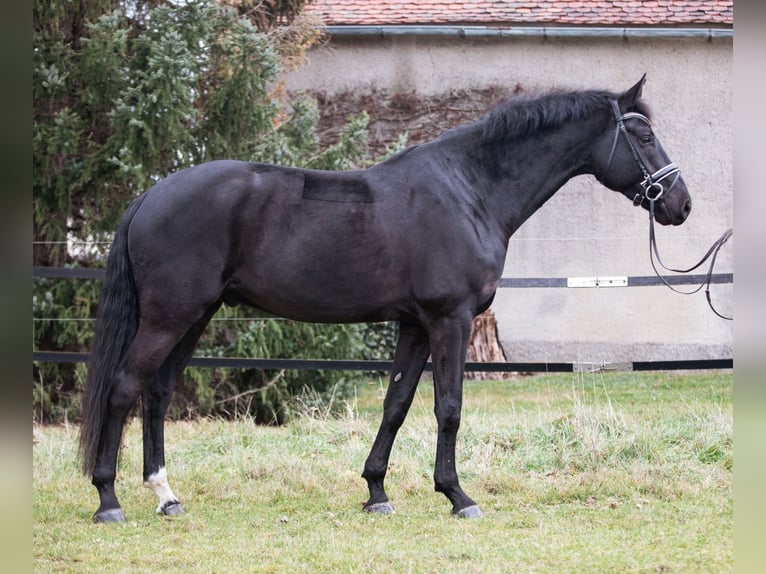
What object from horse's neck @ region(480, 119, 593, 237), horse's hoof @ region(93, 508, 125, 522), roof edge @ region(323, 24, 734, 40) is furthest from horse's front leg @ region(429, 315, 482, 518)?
roof edge @ region(323, 24, 734, 40)

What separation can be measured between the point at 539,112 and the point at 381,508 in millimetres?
2584

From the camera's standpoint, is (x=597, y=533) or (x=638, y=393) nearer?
(x=597, y=533)

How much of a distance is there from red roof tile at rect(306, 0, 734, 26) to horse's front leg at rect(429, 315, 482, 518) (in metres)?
8.33

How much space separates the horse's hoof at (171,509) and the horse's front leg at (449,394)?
1.56 metres

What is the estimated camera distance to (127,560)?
4.06 metres

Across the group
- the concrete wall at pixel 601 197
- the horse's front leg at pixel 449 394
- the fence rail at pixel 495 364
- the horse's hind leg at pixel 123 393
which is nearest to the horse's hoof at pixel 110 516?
the horse's hind leg at pixel 123 393

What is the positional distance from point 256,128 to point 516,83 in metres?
4.79

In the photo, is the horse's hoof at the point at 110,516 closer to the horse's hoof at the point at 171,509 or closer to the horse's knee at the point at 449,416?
the horse's hoof at the point at 171,509

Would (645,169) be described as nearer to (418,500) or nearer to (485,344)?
(418,500)

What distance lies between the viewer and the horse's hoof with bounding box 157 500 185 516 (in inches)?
199

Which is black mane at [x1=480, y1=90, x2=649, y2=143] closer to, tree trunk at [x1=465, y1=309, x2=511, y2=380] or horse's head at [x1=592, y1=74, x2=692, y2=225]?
horse's head at [x1=592, y1=74, x2=692, y2=225]

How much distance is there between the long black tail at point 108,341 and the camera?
15.8 feet
